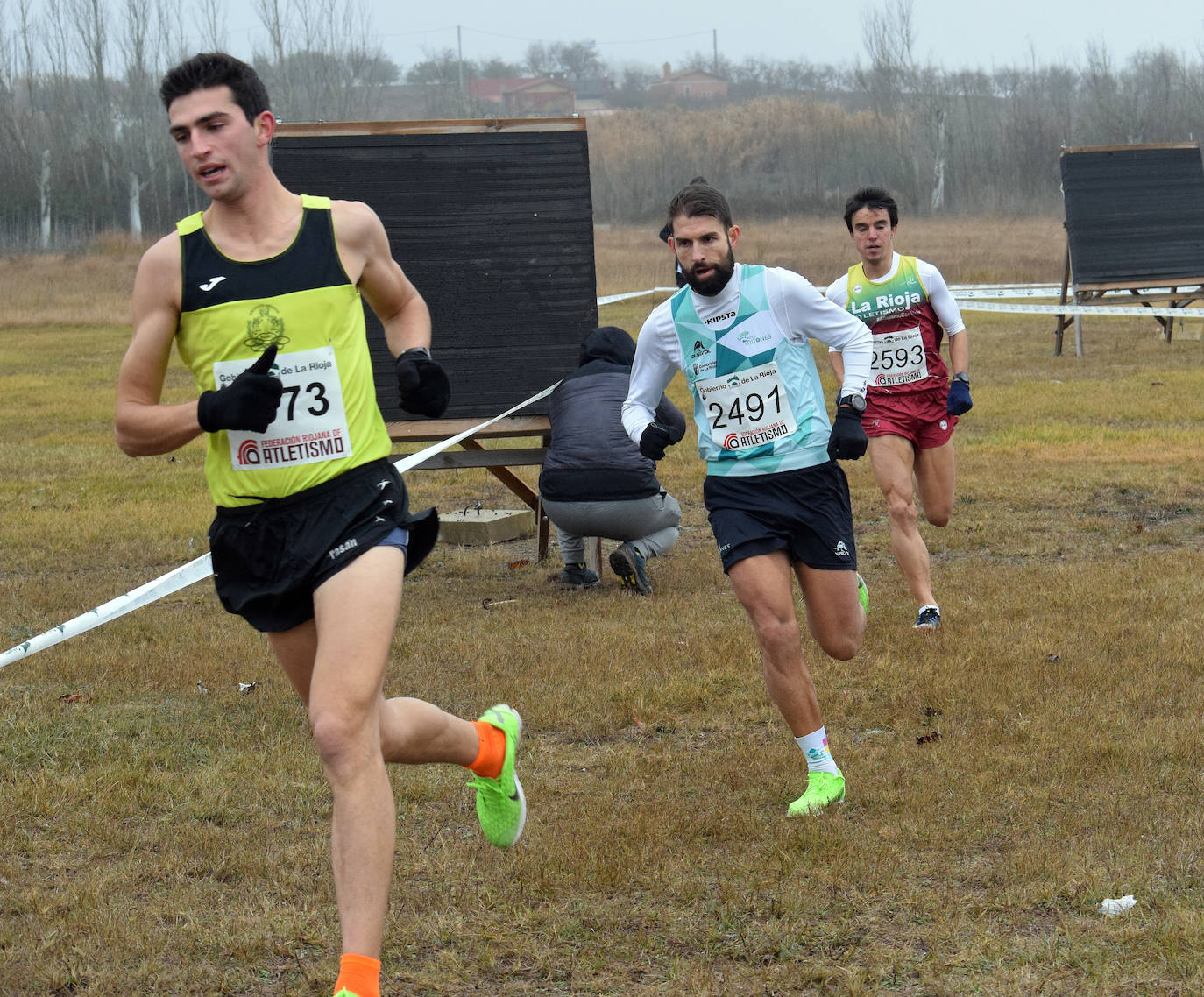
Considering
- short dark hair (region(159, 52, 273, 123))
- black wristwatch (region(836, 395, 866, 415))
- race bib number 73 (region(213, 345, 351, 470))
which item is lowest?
black wristwatch (region(836, 395, 866, 415))

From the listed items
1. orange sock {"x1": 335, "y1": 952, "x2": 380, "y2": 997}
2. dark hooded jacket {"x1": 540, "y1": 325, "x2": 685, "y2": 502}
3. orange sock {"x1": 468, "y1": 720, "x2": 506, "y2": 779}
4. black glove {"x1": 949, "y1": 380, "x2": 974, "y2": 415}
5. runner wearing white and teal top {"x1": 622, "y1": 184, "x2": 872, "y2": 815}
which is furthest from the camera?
dark hooded jacket {"x1": 540, "y1": 325, "x2": 685, "y2": 502}

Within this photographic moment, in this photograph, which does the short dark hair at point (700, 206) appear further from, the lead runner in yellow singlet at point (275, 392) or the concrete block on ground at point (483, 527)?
the concrete block on ground at point (483, 527)

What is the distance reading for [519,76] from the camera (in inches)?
6097

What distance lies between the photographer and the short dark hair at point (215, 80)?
369 centimetres

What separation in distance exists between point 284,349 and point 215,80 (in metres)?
0.71

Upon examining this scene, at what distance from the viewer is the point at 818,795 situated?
5070 millimetres

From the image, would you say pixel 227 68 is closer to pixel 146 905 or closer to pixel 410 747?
pixel 410 747

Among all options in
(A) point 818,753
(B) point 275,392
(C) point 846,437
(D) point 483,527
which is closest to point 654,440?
(C) point 846,437

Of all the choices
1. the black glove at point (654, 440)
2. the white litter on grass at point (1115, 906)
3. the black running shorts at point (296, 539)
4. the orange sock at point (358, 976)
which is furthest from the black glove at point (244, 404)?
the white litter on grass at point (1115, 906)

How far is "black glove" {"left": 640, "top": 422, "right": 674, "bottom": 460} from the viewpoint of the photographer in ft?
17.3

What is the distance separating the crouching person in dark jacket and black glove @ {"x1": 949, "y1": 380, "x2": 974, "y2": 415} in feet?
6.33

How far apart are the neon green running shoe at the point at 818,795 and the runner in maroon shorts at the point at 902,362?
2.57 metres

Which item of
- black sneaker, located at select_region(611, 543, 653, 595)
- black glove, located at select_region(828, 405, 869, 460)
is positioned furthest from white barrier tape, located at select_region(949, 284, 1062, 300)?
black glove, located at select_region(828, 405, 869, 460)

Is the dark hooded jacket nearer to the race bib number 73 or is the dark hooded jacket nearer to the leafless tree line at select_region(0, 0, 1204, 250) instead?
the race bib number 73
